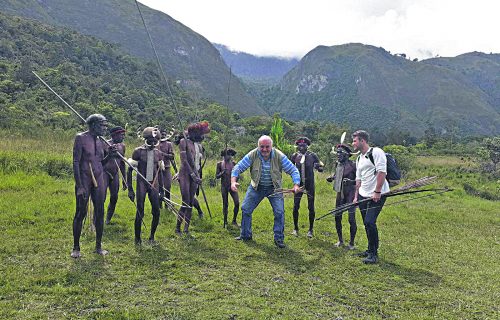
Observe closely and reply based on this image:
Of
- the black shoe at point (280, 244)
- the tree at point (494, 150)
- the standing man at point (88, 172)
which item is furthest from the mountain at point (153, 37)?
the standing man at point (88, 172)

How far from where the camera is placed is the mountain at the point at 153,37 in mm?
114625

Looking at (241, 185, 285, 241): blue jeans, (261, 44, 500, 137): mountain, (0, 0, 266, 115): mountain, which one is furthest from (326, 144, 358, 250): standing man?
(261, 44, 500, 137): mountain

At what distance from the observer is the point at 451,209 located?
16.4 metres

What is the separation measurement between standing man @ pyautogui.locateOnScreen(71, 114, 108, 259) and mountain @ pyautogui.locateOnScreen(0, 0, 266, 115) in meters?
97.1

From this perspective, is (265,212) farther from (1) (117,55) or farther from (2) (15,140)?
(1) (117,55)

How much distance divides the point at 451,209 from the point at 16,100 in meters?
36.2

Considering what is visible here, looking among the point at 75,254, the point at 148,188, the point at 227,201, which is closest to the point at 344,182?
the point at 227,201

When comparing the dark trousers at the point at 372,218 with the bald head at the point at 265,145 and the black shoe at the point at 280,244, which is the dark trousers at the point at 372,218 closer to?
the black shoe at the point at 280,244

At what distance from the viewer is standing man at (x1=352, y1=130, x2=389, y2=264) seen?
24.3ft

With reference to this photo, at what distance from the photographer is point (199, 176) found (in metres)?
9.62

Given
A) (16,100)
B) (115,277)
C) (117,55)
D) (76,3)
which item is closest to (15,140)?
(115,277)

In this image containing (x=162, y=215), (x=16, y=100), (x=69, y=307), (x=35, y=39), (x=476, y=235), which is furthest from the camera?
(x=35, y=39)

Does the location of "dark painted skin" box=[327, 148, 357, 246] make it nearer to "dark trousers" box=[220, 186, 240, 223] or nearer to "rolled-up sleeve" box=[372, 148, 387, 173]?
"rolled-up sleeve" box=[372, 148, 387, 173]

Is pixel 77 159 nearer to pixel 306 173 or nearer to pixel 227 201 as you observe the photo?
pixel 227 201
